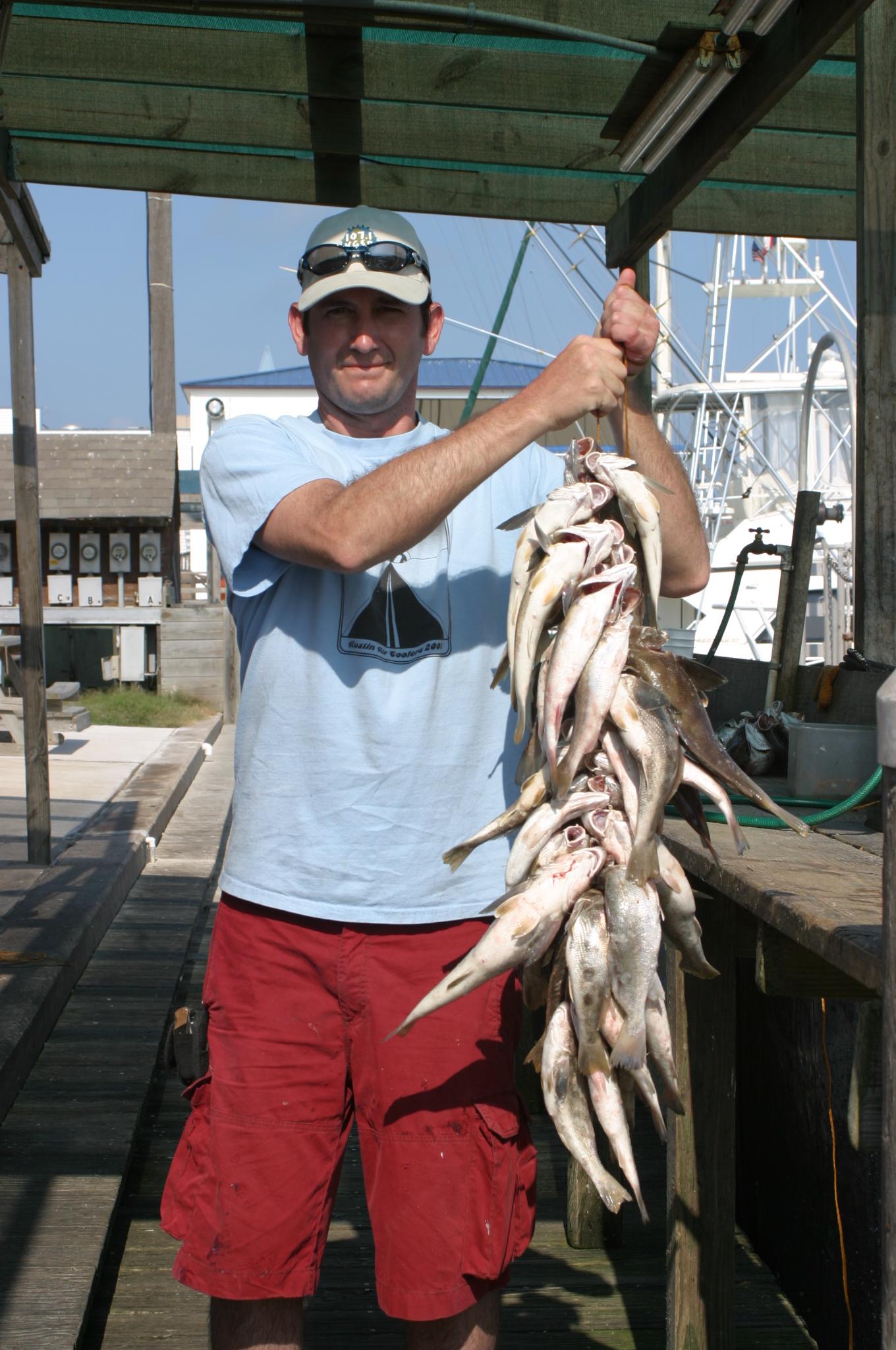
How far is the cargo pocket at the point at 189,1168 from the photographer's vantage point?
2.56 m

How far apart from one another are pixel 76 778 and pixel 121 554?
1051 cm

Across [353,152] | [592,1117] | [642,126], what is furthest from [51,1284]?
[353,152]

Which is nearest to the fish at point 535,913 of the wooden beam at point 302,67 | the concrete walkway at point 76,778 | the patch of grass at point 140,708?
the wooden beam at point 302,67

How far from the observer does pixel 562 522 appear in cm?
197

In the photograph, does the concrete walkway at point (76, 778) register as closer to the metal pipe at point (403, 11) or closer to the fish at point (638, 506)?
the metal pipe at point (403, 11)

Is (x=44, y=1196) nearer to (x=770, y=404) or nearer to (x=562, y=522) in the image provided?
(x=562, y=522)

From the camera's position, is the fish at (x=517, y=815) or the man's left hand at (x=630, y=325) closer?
the fish at (x=517, y=815)

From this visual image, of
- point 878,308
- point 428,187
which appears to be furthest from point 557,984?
point 428,187

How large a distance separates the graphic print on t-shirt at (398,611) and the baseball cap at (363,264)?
0.49 metres

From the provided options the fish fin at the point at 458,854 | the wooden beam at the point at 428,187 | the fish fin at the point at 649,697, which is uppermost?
the wooden beam at the point at 428,187

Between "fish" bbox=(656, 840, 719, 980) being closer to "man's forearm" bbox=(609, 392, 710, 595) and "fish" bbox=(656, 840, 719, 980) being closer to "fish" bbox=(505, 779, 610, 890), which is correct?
"fish" bbox=(505, 779, 610, 890)

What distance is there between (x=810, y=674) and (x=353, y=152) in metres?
2.36

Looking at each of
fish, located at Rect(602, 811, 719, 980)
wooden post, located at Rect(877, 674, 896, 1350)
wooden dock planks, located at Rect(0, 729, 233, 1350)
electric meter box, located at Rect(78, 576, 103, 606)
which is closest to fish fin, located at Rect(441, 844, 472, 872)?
fish, located at Rect(602, 811, 719, 980)

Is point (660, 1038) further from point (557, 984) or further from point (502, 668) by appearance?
point (502, 668)
